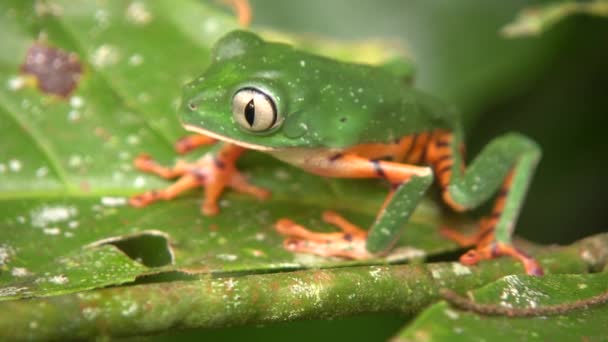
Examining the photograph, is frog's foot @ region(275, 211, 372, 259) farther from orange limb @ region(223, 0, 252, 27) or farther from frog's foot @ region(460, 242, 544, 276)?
orange limb @ region(223, 0, 252, 27)

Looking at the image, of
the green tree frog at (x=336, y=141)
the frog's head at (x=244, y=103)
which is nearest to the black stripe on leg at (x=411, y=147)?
the green tree frog at (x=336, y=141)

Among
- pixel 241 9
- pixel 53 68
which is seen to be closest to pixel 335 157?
pixel 53 68

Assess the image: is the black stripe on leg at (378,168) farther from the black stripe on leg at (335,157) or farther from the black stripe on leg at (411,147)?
the black stripe on leg at (411,147)

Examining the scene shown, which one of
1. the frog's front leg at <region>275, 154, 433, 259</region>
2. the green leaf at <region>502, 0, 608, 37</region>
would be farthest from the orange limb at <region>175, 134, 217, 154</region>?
the green leaf at <region>502, 0, 608, 37</region>

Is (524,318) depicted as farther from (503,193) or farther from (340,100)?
(503,193)

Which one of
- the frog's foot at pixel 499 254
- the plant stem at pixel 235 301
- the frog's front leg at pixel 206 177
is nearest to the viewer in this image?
the plant stem at pixel 235 301

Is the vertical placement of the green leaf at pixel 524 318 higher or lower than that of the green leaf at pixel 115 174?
lower

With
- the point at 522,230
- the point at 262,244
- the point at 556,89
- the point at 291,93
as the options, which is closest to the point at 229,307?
the point at 262,244
